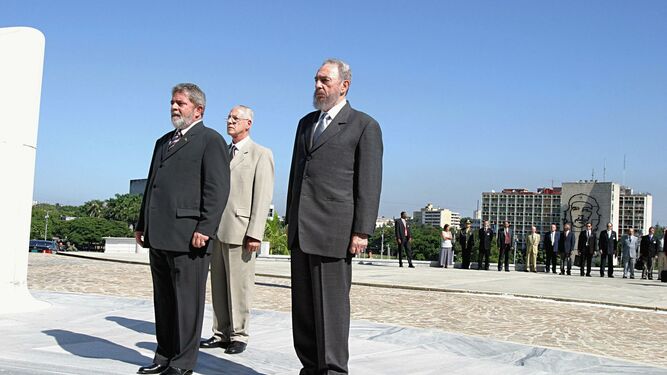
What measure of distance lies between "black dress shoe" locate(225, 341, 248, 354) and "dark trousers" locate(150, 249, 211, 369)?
852 mm

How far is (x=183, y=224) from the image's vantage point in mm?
4699

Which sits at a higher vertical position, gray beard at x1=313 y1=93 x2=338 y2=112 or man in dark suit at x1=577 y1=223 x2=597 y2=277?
gray beard at x1=313 y1=93 x2=338 y2=112

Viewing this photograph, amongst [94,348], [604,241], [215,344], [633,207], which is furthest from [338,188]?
[633,207]

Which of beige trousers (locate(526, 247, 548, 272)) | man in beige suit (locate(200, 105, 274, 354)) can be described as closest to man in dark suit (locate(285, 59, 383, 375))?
man in beige suit (locate(200, 105, 274, 354))

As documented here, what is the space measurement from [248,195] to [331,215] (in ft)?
6.17

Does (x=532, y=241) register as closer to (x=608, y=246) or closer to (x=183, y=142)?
(x=608, y=246)

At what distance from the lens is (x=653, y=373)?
5305 millimetres

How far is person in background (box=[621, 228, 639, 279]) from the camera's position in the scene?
909 inches

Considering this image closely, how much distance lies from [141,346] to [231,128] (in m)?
1.94

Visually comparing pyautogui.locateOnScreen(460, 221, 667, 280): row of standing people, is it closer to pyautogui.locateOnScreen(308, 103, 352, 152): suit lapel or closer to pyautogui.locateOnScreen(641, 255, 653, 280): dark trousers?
pyautogui.locateOnScreen(641, 255, 653, 280): dark trousers

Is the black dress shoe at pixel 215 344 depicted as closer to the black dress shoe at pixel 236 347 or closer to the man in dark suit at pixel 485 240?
the black dress shoe at pixel 236 347

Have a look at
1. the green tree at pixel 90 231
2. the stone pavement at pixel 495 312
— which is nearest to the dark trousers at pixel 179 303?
the stone pavement at pixel 495 312

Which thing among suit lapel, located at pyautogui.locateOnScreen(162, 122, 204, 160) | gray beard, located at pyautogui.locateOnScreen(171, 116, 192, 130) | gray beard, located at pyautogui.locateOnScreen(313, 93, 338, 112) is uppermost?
gray beard, located at pyautogui.locateOnScreen(313, 93, 338, 112)

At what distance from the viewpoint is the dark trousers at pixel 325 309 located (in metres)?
4.27
